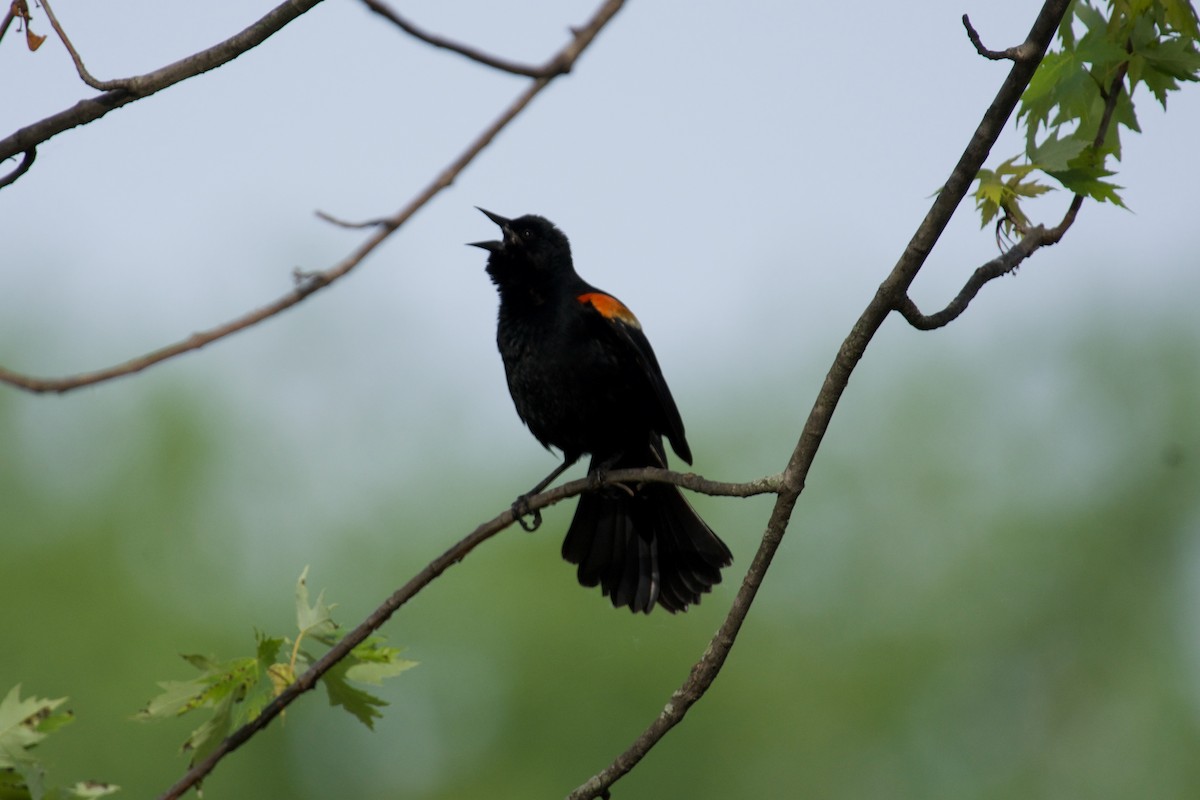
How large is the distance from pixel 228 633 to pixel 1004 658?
41.3 feet

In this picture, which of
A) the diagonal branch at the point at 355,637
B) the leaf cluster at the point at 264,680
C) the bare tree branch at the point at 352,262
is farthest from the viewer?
the leaf cluster at the point at 264,680

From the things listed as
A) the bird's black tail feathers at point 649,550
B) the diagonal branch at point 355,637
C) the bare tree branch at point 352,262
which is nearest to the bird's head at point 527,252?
the bird's black tail feathers at point 649,550

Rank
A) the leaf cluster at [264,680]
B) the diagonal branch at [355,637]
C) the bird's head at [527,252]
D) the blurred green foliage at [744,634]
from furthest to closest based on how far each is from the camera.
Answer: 1. the blurred green foliage at [744,634]
2. the bird's head at [527,252]
3. the leaf cluster at [264,680]
4. the diagonal branch at [355,637]

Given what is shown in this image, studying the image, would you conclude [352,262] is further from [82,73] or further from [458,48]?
[82,73]

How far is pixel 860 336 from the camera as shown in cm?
271

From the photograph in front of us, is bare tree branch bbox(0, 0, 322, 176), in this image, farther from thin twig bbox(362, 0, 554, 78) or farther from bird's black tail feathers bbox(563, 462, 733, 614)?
bird's black tail feathers bbox(563, 462, 733, 614)

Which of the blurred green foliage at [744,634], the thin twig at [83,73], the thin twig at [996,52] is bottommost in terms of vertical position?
the blurred green foliage at [744,634]

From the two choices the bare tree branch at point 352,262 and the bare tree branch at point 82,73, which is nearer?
the bare tree branch at point 352,262

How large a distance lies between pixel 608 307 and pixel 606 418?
0.47m

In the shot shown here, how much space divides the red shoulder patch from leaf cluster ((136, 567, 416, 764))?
7.50 feet

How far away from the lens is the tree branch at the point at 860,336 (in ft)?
8.58

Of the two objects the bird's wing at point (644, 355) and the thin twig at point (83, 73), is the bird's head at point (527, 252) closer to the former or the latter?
the bird's wing at point (644, 355)

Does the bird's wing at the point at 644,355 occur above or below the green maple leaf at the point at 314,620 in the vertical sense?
above

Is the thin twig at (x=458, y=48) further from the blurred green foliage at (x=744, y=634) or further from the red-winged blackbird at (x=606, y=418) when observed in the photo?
the blurred green foliage at (x=744, y=634)
